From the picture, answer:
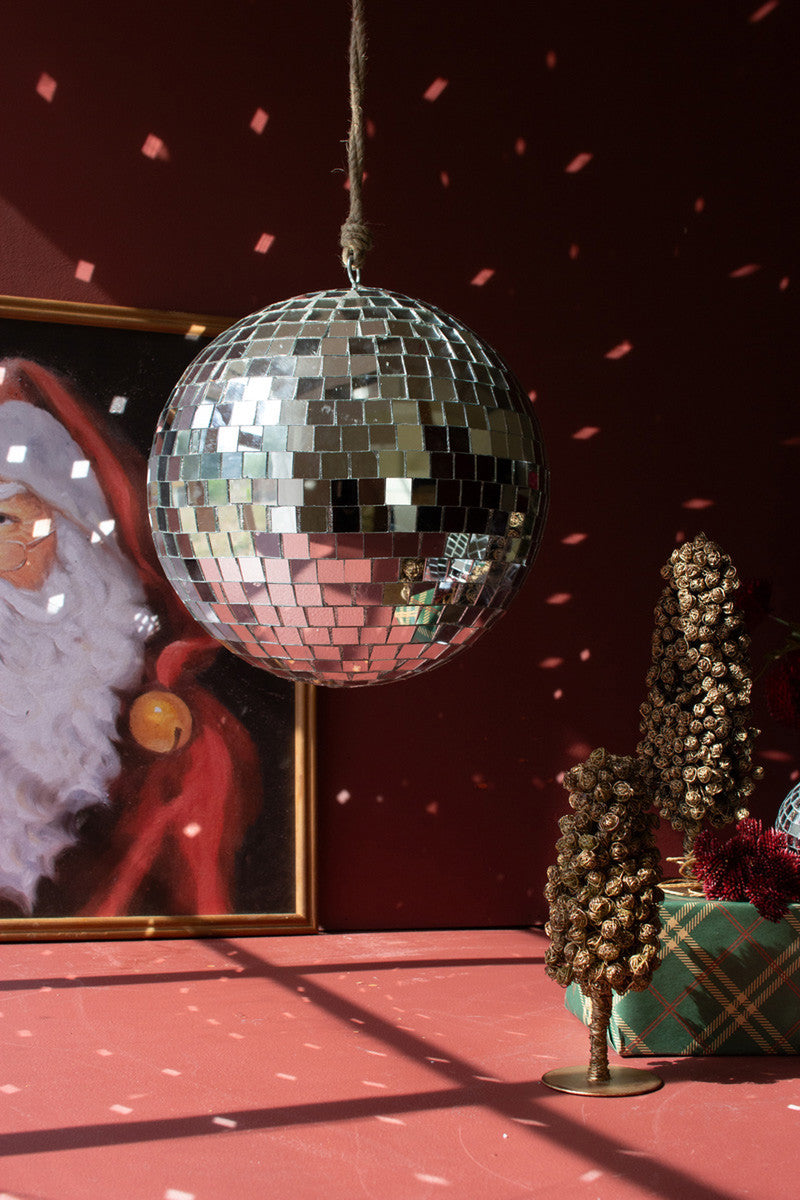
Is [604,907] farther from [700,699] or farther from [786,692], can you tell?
[786,692]

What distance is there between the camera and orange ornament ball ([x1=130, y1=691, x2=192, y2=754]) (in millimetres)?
2361

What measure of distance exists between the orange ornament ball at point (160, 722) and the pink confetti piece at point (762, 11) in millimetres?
2086

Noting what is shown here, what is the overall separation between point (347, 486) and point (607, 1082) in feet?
4.18

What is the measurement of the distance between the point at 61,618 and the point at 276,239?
0.93 meters

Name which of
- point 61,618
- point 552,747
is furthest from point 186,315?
point 552,747

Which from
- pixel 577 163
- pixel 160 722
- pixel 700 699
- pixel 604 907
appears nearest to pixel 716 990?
pixel 604 907

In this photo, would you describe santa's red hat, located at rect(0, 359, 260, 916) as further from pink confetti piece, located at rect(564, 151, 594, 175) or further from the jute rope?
the jute rope

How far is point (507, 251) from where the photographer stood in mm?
2588

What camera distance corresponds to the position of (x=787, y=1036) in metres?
1.85

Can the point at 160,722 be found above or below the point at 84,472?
below

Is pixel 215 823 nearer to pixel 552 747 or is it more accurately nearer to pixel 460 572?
pixel 552 747

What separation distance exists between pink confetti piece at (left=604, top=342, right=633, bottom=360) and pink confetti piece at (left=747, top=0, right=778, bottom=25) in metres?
0.84

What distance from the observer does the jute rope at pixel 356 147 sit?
2.83ft

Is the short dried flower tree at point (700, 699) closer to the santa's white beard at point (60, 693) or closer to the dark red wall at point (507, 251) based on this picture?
the dark red wall at point (507, 251)
